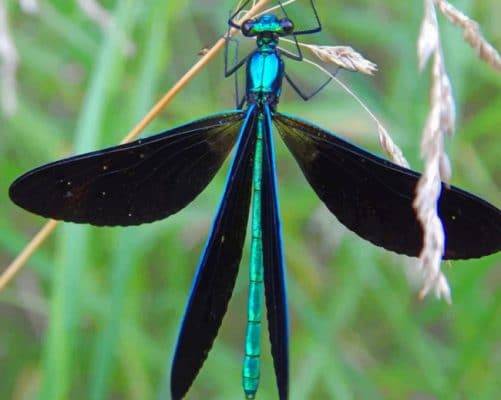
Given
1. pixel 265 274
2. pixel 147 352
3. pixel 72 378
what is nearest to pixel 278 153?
pixel 147 352

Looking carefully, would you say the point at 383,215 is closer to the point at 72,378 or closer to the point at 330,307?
the point at 330,307

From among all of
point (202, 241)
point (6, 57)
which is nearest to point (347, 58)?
point (6, 57)

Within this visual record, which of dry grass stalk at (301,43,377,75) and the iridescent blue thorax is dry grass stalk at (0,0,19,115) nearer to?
the iridescent blue thorax

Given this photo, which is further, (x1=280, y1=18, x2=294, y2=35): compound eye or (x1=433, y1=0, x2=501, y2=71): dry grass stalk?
(x1=280, y1=18, x2=294, y2=35): compound eye

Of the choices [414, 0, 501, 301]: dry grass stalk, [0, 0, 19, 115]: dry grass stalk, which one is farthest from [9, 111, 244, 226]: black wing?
[414, 0, 501, 301]: dry grass stalk

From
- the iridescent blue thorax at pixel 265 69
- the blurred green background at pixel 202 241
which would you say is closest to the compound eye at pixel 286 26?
the iridescent blue thorax at pixel 265 69

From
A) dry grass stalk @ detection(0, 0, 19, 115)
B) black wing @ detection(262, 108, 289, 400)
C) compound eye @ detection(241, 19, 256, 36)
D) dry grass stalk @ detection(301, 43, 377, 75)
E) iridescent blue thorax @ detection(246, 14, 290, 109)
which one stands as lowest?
black wing @ detection(262, 108, 289, 400)

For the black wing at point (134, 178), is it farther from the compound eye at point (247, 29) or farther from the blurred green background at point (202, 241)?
the blurred green background at point (202, 241)
